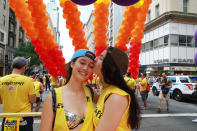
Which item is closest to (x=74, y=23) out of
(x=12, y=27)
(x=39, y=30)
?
(x=39, y=30)

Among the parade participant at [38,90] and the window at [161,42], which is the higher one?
the window at [161,42]

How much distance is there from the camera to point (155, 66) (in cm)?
2458

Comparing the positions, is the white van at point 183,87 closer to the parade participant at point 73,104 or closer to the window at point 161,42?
the parade participant at point 73,104

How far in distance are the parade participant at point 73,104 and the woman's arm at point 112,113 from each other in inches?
13.2

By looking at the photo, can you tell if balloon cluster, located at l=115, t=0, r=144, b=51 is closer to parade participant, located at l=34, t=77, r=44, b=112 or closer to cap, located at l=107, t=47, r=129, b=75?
cap, located at l=107, t=47, r=129, b=75

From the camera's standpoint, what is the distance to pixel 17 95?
2752mm

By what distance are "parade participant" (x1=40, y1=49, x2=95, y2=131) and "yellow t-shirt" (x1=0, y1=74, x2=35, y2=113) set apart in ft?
4.29

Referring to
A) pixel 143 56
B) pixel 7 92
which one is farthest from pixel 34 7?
pixel 143 56

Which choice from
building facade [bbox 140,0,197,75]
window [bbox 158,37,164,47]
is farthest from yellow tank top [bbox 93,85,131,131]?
window [bbox 158,37,164,47]

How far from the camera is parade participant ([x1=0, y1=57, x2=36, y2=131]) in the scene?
2719mm

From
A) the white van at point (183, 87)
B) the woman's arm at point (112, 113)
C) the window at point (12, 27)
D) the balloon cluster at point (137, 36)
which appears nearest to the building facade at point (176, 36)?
the white van at point (183, 87)

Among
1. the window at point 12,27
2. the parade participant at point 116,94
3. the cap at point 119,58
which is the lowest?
the parade participant at point 116,94

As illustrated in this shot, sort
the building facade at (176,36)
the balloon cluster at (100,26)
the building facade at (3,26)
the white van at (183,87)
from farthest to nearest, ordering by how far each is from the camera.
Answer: the building facade at (3,26) → the building facade at (176,36) → the white van at (183,87) → the balloon cluster at (100,26)

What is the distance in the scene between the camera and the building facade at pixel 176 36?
72.0 feet
